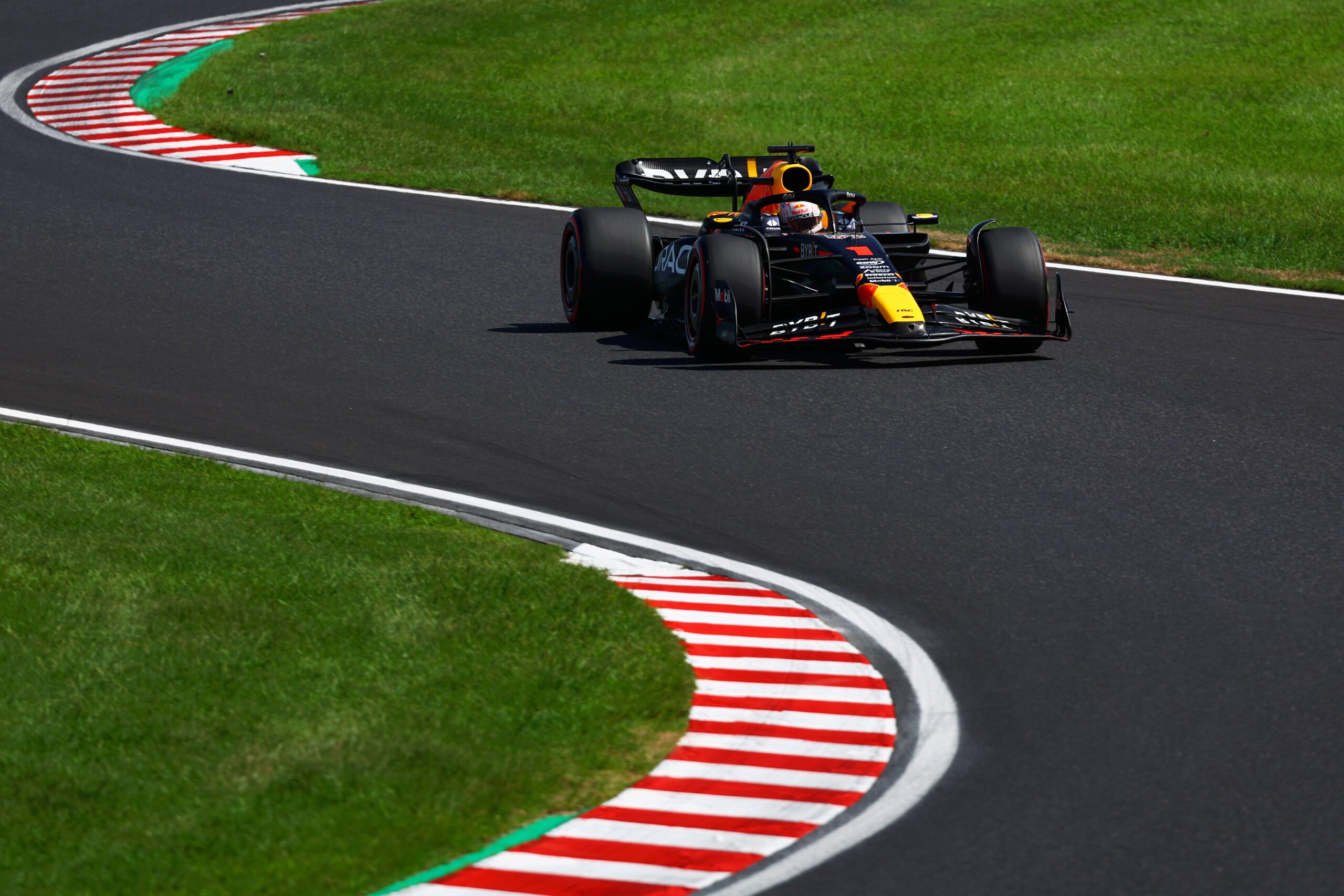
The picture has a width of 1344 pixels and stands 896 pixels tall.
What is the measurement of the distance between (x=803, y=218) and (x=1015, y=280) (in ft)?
4.64

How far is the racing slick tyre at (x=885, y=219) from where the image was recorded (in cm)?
1296

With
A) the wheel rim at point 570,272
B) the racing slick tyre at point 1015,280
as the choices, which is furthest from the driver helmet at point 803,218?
the wheel rim at point 570,272

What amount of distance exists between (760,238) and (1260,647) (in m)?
5.71

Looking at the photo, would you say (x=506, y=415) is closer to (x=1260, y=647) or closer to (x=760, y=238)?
(x=760, y=238)

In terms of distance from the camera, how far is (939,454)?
9570 millimetres

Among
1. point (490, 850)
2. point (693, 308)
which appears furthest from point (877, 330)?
point (490, 850)

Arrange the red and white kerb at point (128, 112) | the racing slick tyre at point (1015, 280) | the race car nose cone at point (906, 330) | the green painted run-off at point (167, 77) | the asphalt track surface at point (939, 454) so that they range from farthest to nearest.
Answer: the green painted run-off at point (167, 77)
the red and white kerb at point (128, 112)
the racing slick tyre at point (1015, 280)
the race car nose cone at point (906, 330)
the asphalt track surface at point (939, 454)

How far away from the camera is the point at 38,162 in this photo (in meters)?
18.5

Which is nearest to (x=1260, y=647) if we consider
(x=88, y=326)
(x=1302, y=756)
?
(x=1302, y=756)

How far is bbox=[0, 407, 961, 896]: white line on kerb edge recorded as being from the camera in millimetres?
5133

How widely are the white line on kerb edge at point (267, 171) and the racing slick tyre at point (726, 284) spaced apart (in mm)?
1943

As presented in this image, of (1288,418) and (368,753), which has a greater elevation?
(368,753)

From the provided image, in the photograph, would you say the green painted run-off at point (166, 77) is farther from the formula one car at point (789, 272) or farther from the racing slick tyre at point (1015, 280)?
the racing slick tyre at point (1015, 280)

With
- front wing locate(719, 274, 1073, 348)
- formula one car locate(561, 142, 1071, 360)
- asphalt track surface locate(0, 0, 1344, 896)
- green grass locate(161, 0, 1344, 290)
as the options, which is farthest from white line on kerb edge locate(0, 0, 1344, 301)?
front wing locate(719, 274, 1073, 348)
